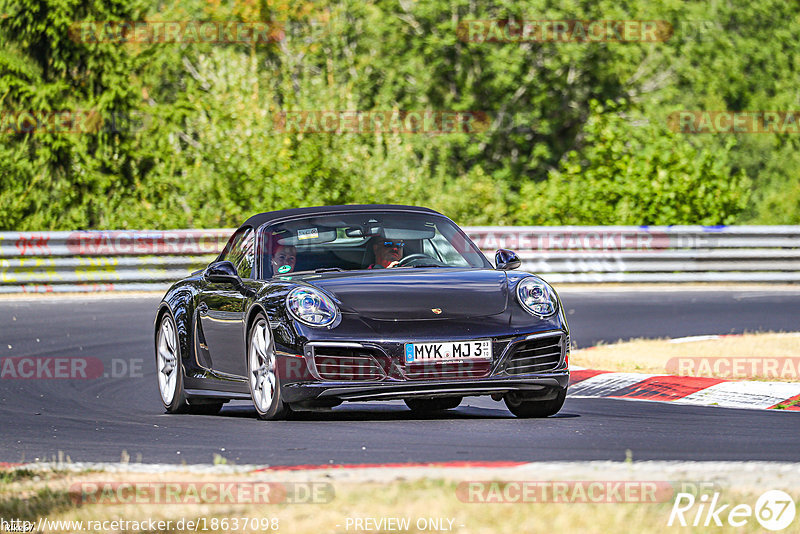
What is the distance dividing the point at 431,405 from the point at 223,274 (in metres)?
1.71

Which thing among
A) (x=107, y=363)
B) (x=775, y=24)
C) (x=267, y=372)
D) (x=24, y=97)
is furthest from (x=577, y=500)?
(x=775, y=24)

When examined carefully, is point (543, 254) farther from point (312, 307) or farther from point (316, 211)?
point (312, 307)

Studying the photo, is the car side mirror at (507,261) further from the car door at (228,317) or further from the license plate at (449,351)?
the car door at (228,317)

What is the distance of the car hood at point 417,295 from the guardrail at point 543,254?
1351cm

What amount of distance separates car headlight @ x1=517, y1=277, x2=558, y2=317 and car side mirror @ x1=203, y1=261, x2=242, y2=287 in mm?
1798

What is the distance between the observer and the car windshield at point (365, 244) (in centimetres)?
939

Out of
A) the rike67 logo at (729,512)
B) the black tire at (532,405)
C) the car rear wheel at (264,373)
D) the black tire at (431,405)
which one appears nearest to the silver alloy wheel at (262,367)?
the car rear wheel at (264,373)

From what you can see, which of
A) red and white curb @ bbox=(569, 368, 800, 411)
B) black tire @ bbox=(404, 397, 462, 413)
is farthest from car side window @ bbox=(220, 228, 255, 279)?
red and white curb @ bbox=(569, 368, 800, 411)

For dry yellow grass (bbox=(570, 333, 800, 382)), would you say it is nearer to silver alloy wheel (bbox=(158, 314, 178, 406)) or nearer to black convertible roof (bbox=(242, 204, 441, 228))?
black convertible roof (bbox=(242, 204, 441, 228))

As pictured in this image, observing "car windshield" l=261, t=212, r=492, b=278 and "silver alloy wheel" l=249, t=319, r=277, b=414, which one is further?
"car windshield" l=261, t=212, r=492, b=278

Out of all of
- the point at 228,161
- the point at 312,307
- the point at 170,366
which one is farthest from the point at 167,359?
the point at 228,161

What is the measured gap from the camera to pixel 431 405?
10.0m

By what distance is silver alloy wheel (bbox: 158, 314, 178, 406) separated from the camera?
1028cm

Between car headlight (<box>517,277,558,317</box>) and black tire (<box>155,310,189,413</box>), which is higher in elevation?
car headlight (<box>517,277,558,317</box>)
